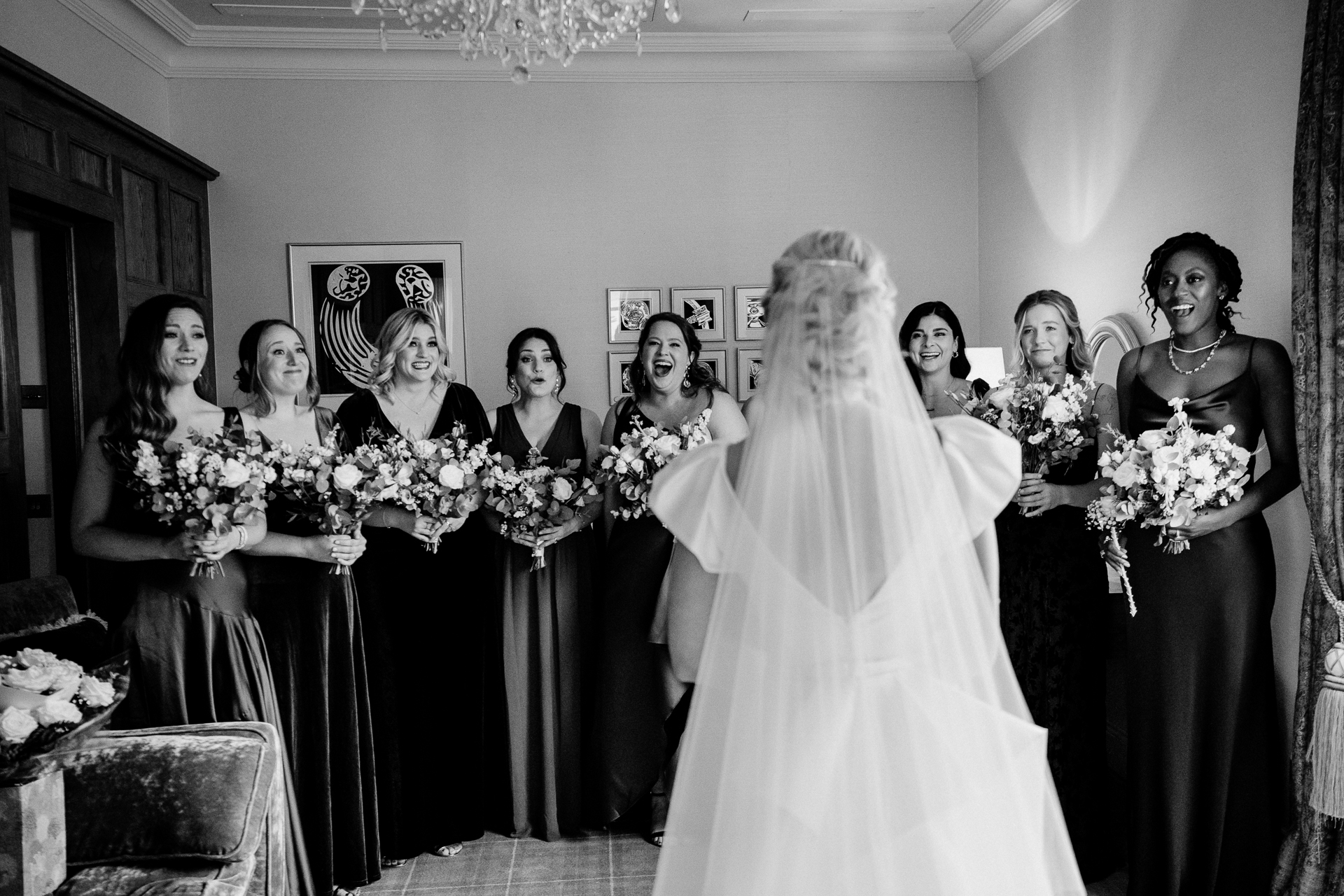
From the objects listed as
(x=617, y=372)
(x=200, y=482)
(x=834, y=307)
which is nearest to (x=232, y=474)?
(x=200, y=482)

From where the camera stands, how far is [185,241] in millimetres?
5691

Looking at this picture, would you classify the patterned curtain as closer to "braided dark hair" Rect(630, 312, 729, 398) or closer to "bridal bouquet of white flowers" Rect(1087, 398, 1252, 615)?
"bridal bouquet of white flowers" Rect(1087, 398, 1252, 615)

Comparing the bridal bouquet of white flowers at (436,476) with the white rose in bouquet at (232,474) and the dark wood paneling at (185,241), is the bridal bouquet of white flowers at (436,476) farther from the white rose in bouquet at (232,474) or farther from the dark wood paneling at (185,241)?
the dark wood paneling at (185,241)

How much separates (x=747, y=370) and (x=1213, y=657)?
12.3ft

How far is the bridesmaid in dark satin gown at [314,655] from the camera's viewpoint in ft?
10.6

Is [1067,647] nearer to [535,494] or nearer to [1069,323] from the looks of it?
[1069,323]

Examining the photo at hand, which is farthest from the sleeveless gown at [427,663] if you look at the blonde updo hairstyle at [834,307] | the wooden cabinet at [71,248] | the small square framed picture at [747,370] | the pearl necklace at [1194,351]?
the small square framed picture at [747,370]

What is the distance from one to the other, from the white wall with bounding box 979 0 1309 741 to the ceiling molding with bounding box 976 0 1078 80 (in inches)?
3.0

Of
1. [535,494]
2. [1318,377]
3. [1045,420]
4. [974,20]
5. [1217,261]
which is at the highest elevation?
[974,20]

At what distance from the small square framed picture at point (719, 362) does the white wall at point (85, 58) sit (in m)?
3.62

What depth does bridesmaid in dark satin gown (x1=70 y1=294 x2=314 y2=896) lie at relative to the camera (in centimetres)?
299

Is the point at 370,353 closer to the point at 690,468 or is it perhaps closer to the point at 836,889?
the point at 690,468

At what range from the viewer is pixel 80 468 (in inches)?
119

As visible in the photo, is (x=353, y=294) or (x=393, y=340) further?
(x=353, y=294)
